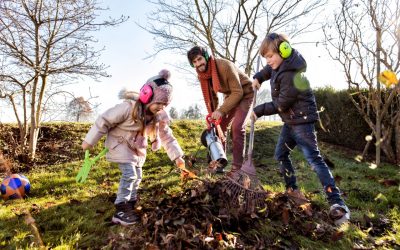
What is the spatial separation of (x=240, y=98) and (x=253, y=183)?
1.23m

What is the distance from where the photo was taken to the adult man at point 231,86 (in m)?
3.73

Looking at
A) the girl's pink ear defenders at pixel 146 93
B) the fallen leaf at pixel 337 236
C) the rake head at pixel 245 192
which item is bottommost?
the fallen leaf at pixel 337 236

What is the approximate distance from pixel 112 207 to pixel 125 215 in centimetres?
52

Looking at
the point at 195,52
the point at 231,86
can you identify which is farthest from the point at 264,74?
the point at 195,52

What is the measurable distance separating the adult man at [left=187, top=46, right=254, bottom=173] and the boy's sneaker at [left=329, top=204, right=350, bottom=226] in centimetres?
123

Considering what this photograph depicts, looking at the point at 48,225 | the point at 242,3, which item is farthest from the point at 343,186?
the point at 242,3

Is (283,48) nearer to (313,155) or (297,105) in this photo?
(297,105)

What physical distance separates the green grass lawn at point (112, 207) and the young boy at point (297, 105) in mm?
373

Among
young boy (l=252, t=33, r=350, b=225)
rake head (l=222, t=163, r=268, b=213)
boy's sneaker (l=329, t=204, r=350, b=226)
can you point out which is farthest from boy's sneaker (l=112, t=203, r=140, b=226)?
boy's sneaker (l=329, t=204, r=350, b=226)

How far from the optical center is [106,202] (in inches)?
139

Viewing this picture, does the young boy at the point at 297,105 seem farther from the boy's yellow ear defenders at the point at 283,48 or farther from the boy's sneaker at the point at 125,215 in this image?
the boy's sneaker at the point at 125,215

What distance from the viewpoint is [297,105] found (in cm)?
308

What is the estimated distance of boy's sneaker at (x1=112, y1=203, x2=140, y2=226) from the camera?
9.38ft

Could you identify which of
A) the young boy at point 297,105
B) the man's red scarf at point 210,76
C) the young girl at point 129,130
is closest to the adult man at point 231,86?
the man's red scarf at point 210,76
